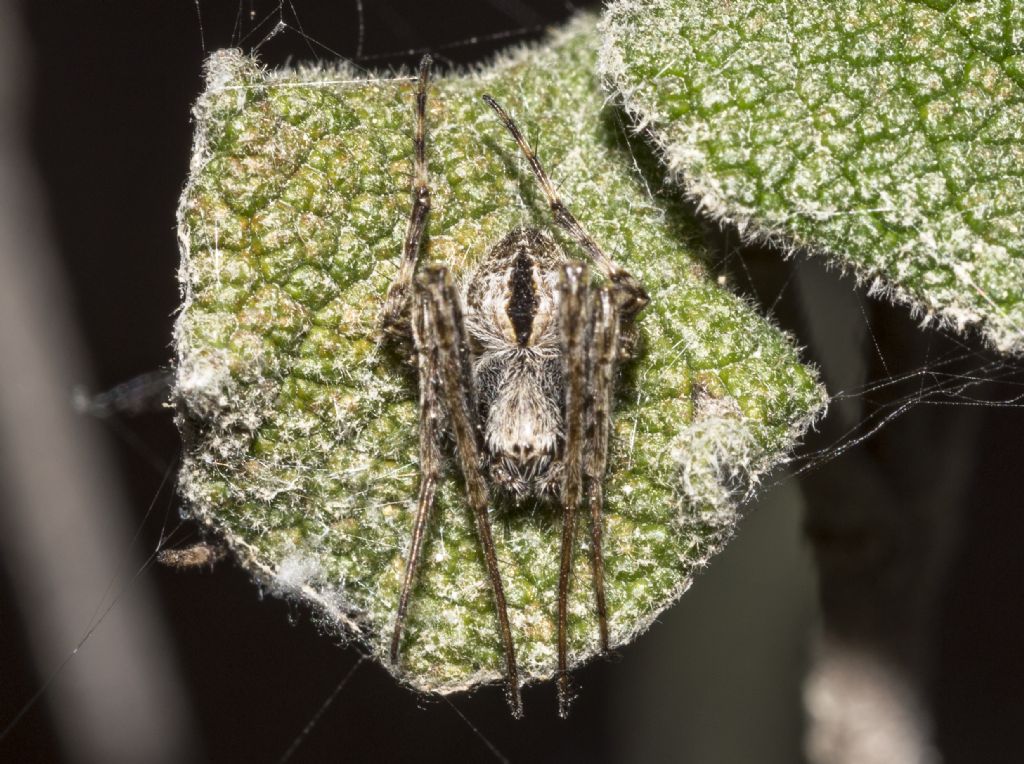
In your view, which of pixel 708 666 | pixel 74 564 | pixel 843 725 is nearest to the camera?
pixel 843 725

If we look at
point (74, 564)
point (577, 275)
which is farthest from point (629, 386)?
point (74, 564)

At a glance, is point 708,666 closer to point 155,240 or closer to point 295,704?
point 295,704

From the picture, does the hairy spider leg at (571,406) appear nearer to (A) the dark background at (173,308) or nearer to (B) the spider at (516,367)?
(B) the spider at (516,367)

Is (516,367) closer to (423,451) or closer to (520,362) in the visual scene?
(520,362)

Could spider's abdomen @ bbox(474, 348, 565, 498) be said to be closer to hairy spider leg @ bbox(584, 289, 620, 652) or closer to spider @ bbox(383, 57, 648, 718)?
spider @ bbox(383, 57, 648, 718)

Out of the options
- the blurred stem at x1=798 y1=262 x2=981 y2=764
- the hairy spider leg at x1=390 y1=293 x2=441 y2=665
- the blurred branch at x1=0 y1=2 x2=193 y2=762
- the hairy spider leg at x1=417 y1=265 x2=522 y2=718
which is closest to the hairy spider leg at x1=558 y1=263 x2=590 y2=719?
the hairy spider leg at x1=417 y1=265 x2=522 y2=718

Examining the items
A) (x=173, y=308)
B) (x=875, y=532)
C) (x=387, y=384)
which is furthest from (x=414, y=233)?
(x=173, y=308)

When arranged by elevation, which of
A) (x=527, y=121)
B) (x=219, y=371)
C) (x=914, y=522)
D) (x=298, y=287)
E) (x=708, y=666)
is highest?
(x=527, y=121)
